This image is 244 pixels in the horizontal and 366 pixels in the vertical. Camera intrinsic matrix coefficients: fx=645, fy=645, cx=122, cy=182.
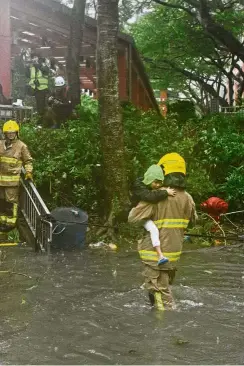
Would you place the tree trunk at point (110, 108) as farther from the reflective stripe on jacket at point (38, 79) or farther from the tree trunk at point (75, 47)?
the tree trunk at point (75, 47)

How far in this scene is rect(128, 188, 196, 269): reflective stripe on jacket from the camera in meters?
6.97

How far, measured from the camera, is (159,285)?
23.2 feet

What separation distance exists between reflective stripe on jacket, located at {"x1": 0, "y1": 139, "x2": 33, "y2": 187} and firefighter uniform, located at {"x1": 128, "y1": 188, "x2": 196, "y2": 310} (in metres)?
5.22

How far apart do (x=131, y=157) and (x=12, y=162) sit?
2930mm

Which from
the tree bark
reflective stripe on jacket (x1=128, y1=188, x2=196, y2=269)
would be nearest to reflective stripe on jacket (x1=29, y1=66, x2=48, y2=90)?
the tree bark

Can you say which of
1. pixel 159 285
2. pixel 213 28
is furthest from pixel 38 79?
pixel 159 285

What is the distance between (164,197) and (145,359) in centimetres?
193

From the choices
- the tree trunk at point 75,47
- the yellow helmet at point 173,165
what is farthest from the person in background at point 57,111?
the yellow helmet at point 173,165

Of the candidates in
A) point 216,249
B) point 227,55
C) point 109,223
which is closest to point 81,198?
point 109,223

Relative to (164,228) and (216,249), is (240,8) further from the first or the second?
(164,228)

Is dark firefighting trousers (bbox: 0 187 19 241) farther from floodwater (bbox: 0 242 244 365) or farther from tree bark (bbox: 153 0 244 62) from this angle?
tree bark (bbox: 153 0 244 62)

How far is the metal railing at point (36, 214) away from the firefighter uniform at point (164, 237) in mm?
3820

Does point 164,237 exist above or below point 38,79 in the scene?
below

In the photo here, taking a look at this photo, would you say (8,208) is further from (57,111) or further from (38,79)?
(38,79)
